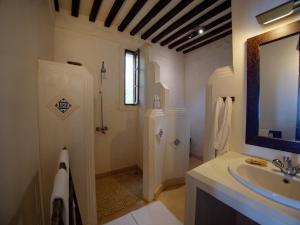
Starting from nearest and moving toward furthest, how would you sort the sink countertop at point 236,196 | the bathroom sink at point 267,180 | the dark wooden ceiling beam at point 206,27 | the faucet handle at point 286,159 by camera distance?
the sink countertop at point 236,196
the bathroom sink at point 267,180
the faucet handle at point 286,159
the dark wooden ceiling beam at point 206,27

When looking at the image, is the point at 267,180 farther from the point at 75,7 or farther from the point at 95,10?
the point at 75,7

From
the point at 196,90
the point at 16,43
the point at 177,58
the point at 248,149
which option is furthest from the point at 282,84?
the point at 177,58

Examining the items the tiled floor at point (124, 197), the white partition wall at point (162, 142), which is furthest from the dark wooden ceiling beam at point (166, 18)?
the tiled floor at point (124, 197)

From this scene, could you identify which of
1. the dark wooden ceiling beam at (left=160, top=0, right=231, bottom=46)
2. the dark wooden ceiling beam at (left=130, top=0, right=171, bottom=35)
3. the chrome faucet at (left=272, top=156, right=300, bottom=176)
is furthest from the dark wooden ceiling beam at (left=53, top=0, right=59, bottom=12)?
the chrome faucet at (left=272, top=156, right=300, bottom=176)

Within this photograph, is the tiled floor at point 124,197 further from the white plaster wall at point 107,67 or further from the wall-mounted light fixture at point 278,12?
the wall-mounted light fixture at point 278,12

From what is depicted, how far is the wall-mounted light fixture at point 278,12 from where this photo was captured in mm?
970

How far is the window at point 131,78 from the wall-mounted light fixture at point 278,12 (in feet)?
7.20

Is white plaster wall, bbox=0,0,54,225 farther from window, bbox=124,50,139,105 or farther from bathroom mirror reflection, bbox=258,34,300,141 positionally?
bathroom mirror reflection, bbox=258,34,300,141

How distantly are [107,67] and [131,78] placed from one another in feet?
1.77

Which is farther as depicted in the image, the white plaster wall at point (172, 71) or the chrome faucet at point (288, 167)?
the white plaster wall at point (172, 71)

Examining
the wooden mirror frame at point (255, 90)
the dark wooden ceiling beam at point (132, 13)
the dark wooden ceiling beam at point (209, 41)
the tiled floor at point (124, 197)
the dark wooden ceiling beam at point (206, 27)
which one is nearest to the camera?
the wooden mirror frame at point (255, 90)

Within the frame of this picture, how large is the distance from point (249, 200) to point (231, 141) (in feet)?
2.45

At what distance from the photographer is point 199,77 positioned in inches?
134

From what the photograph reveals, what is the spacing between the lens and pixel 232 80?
1.38m
